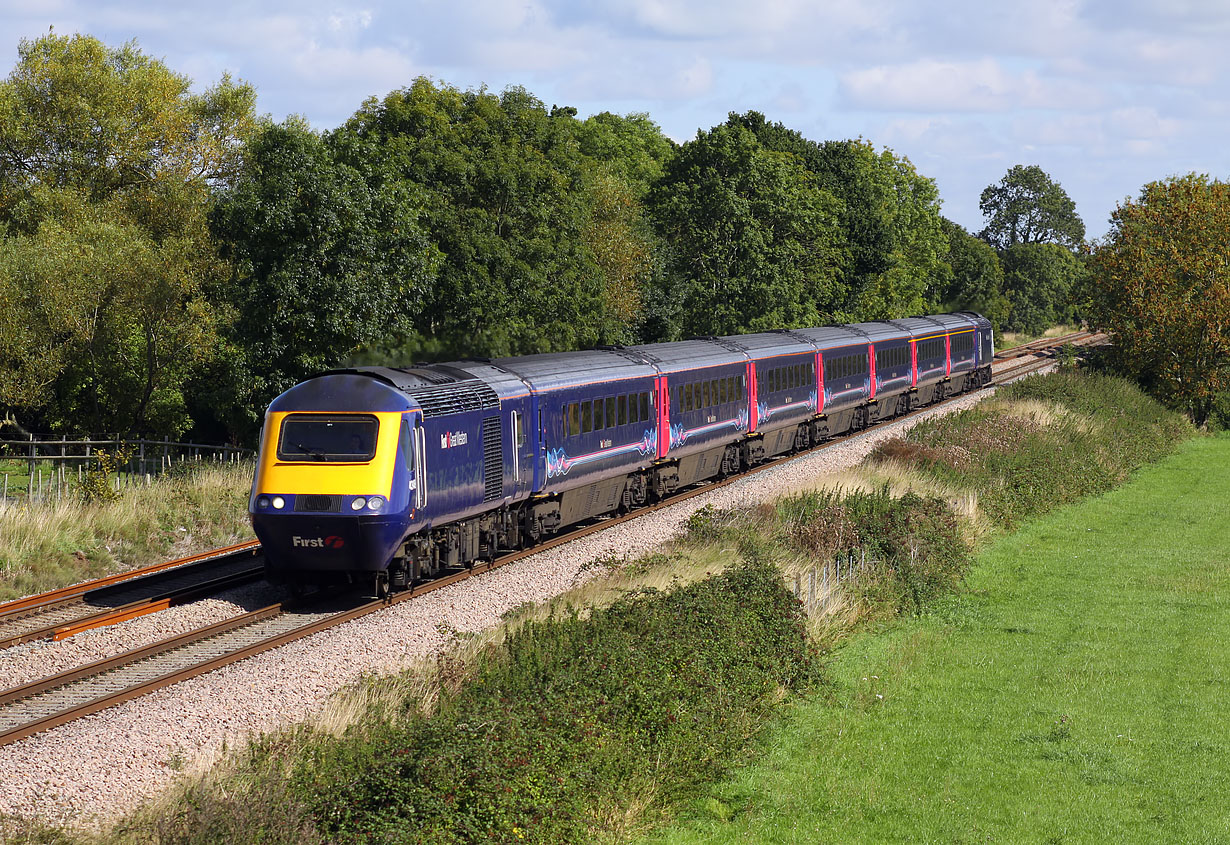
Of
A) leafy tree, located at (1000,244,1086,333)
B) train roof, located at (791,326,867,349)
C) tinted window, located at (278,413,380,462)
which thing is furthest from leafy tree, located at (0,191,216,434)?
leafy tree, located at (1000,244,1086,333)

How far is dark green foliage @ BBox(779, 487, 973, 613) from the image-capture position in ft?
72.5

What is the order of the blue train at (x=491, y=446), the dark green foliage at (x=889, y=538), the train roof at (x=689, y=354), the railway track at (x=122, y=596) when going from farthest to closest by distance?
1. the train roof at (x=689, y=354)
2. the dark green foliage at (x=889, y=538)
3. the blue train at (x=491, y=446)
4. the railway track at (x=122, y=596)

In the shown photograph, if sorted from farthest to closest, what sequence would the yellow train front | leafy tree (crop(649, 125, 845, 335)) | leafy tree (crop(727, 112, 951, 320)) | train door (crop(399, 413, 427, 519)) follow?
leafy tree (crop(727, 112, 951, 320))
leafy tree (crop(649, 125, 845, 335))
train door (crop(399, 413, 427, 519))
the yellow train front

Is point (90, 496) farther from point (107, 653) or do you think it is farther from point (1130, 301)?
point (1130, 301)

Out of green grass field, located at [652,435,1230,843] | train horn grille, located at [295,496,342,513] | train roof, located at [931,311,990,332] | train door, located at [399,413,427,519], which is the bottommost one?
green grass field, located at [652,435,1230,843]

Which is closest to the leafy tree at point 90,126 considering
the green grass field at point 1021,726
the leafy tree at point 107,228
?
the leafy tree at point 107,228

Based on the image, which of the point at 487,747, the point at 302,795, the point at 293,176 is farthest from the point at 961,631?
the point at 293,176

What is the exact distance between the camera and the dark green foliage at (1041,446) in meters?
31.3

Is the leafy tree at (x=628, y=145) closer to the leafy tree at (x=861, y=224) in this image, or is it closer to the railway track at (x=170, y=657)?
the leafy tree at (x=861, y=224)

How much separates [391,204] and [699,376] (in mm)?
9443

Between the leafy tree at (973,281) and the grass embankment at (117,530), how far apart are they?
82.9m

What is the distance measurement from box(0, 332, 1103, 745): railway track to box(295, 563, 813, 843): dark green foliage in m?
3.45

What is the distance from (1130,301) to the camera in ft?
175

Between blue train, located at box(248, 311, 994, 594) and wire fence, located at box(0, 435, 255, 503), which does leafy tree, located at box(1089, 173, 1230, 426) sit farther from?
wire fence, located at box(0, 435, 255, 503)
